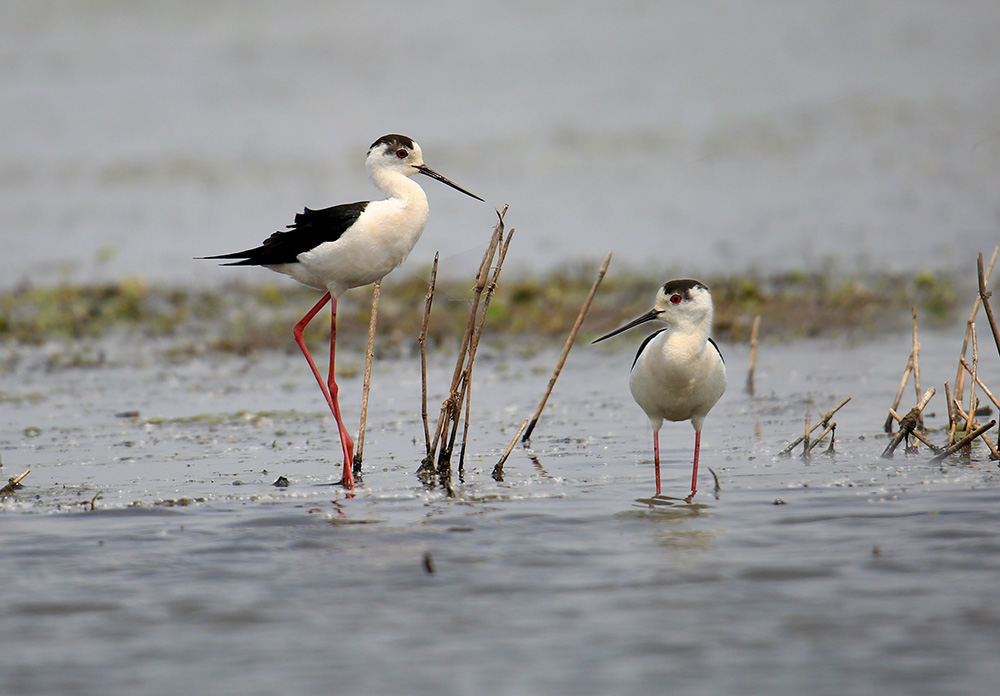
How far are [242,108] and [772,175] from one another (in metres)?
14.3

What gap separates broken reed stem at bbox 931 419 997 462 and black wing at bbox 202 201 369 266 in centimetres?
310

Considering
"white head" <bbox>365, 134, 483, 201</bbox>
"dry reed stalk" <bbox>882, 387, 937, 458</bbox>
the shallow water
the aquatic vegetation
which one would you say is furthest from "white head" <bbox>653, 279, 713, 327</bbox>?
the aquatic vegetation

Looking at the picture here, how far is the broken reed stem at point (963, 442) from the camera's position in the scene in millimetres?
5410

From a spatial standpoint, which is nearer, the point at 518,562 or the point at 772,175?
the point at 518,562

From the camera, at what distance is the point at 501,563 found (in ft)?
14.1

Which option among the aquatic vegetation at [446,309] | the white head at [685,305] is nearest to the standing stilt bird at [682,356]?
the white head at [685,305]

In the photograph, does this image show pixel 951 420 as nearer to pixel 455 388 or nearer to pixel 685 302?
pixel 685 302

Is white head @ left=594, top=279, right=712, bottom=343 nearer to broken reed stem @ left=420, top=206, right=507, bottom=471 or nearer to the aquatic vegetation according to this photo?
broken reed stem @ left=420, top=206, right=507, bottom=471

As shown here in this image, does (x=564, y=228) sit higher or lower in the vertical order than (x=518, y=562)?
higher

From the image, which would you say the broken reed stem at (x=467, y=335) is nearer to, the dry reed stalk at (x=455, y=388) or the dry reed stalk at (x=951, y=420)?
the dry reed stalk at (x=455, y=388)

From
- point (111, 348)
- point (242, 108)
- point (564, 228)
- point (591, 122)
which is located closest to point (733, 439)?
point (111, 348)

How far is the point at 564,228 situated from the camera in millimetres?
15867

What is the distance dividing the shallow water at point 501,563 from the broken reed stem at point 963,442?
0.37ft

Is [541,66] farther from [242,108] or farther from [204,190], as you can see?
[204,190]
